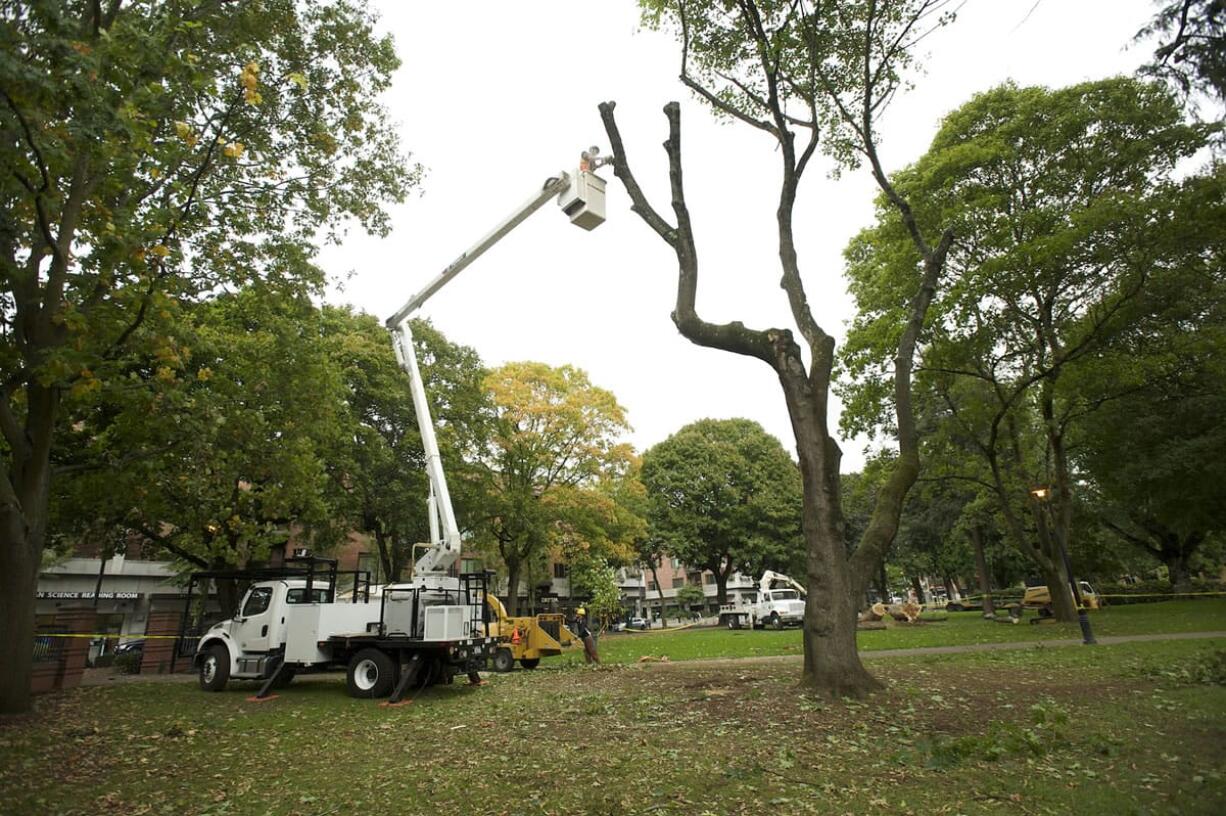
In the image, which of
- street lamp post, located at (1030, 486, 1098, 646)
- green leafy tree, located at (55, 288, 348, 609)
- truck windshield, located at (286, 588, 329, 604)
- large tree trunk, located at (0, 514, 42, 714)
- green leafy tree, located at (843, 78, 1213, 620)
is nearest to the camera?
large tree trunk, located at (0, 514, 42, 714)

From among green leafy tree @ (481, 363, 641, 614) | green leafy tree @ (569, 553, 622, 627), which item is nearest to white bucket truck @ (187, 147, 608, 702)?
green leafy tree @ (481, 363, 641, 614)

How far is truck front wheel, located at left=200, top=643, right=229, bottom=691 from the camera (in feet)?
46.3

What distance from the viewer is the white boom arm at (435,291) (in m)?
12.2

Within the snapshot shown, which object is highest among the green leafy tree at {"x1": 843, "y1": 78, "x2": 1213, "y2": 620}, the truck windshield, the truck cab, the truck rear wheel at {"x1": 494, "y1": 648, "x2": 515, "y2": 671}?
the green leafy tree at {"x1": 843, "y1": 78, "x2": 1213, "y2": 620}

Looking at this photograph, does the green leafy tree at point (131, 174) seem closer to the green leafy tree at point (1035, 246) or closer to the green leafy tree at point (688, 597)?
the green leafy tree at point (1035, 246)

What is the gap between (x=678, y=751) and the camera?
22.8 feet

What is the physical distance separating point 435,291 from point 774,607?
96.6ft

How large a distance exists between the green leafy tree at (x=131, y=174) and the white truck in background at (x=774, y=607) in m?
31.5

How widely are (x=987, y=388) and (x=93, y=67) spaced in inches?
969

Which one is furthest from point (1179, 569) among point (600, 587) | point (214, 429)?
point (214, 429)

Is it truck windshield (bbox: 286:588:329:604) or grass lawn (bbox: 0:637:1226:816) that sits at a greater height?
truck windshield (bbox: 286:588:329:604)

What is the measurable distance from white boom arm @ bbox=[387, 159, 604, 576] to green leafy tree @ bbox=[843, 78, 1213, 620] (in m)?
11.6

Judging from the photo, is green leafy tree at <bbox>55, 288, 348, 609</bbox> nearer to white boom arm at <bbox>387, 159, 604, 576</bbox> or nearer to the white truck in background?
white boom arm at <bbox>387, 159, 604, 576</bbox>

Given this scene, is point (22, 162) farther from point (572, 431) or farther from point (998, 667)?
point (572, 431)
